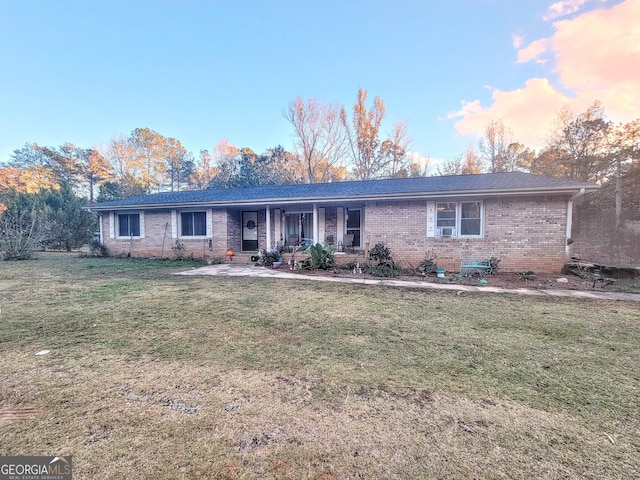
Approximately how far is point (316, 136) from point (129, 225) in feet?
52.4

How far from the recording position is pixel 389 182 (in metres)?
12.0

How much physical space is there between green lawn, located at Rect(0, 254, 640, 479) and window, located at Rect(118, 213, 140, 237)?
931 cm

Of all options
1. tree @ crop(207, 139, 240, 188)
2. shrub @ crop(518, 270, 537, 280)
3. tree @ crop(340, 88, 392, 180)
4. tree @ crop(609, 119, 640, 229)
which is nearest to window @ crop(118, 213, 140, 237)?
shrub @ crop(518, 270, 537, 280)

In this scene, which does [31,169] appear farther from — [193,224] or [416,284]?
[416,284]

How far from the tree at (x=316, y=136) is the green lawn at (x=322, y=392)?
21.5 metres

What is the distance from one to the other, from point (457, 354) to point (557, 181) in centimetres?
852

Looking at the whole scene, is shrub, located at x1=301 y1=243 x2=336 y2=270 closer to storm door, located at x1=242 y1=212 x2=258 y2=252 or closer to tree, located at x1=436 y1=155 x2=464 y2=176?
storm door, located at x1=242 y1=212 x2=258 y2=252

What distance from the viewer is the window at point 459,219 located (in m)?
A: 9.26

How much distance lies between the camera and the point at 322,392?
234 cm

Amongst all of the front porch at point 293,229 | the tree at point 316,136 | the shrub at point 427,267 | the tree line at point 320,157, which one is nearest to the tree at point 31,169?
the tree line at point 320,157

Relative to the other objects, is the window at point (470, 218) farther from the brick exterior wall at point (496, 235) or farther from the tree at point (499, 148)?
the tree at point (499, 148)

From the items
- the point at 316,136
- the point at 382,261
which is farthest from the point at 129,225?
the point at 316,136

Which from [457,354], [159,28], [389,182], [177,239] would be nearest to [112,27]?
[159,28]

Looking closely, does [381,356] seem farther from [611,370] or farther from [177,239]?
[177,239]
